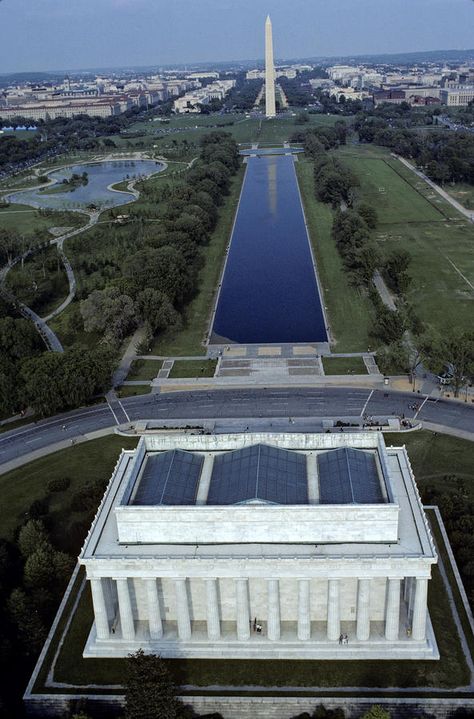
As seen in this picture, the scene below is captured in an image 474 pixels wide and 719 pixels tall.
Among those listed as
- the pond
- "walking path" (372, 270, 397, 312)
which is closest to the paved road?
the pond

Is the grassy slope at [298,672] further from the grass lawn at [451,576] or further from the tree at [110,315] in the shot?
the tree at [110,315]

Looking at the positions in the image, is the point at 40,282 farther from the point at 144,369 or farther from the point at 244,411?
the point at 244,411

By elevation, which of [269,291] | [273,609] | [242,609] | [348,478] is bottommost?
[269,291]

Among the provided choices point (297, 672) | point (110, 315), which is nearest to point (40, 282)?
point (110, 315)

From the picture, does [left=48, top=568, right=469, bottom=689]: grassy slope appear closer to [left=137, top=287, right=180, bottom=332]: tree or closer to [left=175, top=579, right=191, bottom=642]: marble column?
[left=175, top=579, right=191, bottom=642]: marble column

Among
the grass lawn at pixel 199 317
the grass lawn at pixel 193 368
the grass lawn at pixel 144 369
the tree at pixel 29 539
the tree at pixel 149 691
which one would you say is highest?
the tree at pixel 149 691

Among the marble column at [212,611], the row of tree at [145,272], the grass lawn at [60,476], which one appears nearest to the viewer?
the marble column at [212,611]

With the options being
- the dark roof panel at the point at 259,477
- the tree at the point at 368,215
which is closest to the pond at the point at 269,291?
the tree at the point at 368,215
